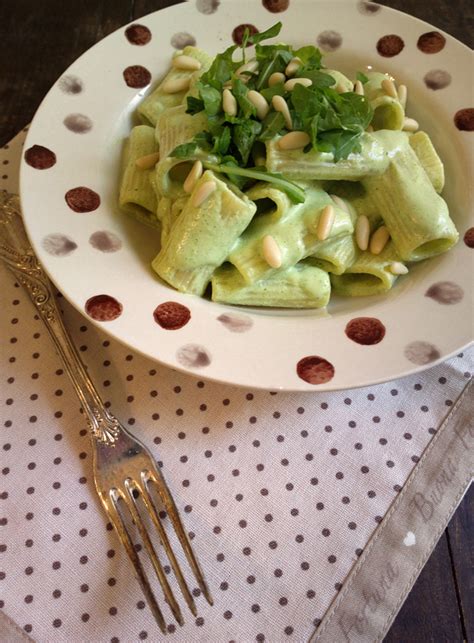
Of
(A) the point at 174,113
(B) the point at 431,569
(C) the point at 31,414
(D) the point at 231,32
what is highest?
(D) the point at 231,32

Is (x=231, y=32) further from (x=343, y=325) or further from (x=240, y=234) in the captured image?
(x=343, y=325)

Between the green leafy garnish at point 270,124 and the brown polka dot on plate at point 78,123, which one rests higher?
the green leafy garnish at point 270,124

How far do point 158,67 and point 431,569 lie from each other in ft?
4.57

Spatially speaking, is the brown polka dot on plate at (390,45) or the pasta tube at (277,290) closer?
the pasta tube at (277,290)

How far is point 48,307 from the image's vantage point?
4.52 feet

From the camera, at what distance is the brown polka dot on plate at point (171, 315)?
120cm

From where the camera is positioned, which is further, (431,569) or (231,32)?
(231,32)

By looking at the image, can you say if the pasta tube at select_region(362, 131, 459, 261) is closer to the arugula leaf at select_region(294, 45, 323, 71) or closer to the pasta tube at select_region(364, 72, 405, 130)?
the pasta tube at select_region(364, 72, 405, 130)

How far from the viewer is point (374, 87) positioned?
5.05 ft

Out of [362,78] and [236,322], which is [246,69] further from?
[236,322]

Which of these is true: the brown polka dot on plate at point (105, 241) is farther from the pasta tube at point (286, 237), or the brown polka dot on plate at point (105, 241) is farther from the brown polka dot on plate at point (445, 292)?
the brown polka dot on plate at point (445, 292)

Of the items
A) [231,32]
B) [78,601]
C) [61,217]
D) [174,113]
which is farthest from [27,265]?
[231,32]

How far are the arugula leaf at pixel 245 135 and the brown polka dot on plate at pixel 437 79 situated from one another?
56 centimetres

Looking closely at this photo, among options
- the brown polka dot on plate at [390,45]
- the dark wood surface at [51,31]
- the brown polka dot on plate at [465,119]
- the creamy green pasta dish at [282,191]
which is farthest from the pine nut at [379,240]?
the dark wood surface at [51,31]
